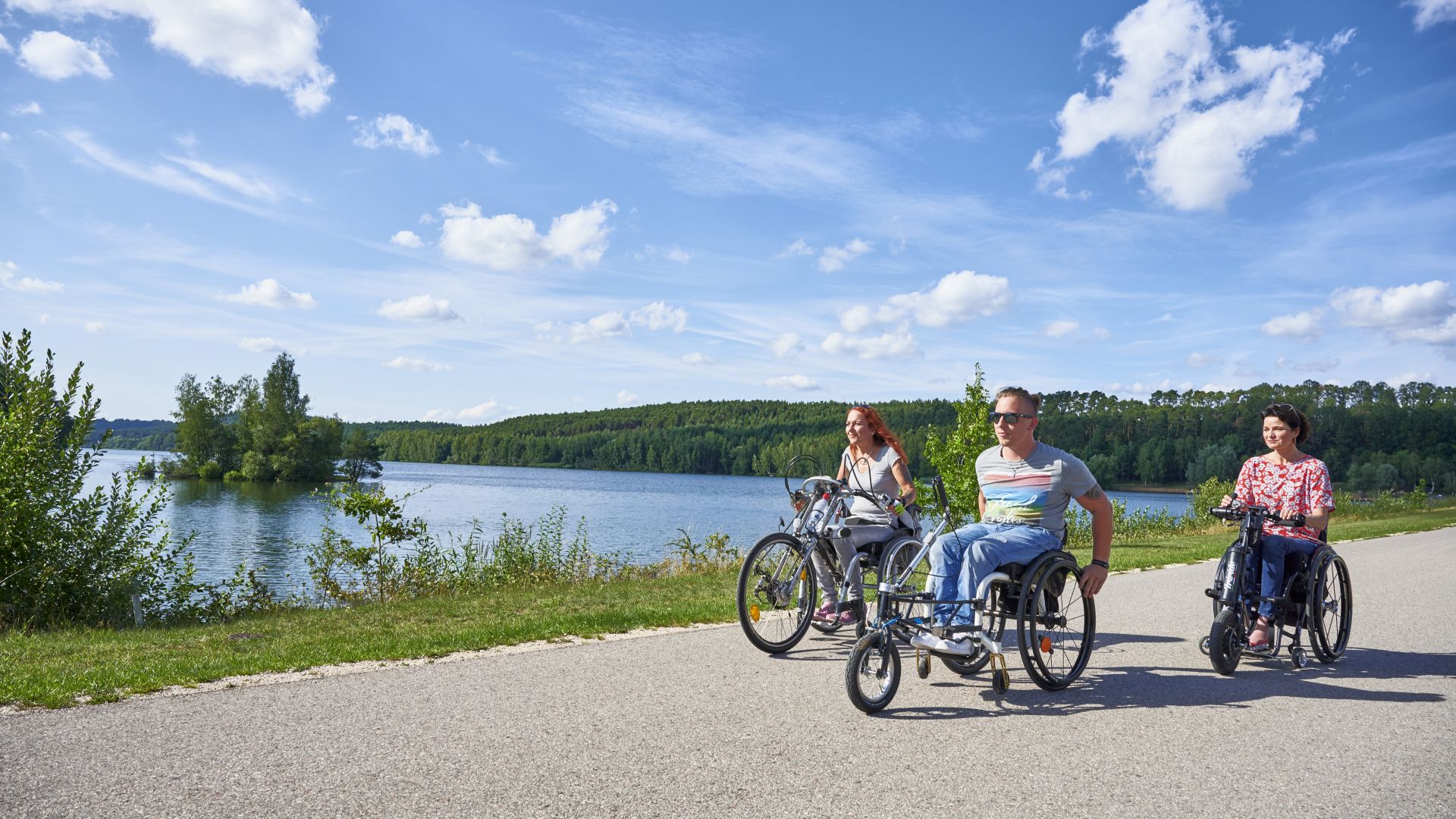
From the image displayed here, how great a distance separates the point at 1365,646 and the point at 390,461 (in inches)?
6194

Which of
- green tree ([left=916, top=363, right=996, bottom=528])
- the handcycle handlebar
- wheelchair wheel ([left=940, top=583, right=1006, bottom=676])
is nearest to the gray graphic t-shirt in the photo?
wheelchair wheel ([left=940, top=583, right=1006, bottom=676])

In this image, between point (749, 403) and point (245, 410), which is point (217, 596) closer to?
point (245, 410)

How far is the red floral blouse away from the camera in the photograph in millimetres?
6305

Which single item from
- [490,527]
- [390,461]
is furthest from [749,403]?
[490,527]

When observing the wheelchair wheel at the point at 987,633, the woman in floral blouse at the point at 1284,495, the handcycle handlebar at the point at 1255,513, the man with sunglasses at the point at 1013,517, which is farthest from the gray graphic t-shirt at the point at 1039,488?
the woman in floral blouse at the point at 1284,495

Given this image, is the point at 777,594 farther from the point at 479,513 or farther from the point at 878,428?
the point at 479,513

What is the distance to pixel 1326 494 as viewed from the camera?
6.25 meters

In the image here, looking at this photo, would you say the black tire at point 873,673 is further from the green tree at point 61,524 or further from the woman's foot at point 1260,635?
the green tree at point 61,524

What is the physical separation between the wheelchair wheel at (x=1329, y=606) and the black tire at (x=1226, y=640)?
651 mm

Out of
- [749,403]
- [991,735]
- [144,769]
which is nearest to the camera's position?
[144,769]

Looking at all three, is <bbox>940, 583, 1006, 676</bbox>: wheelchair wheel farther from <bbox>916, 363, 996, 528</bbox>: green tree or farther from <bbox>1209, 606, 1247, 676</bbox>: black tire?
<bbox>916, 363, 996, 528</bbox>: green tree

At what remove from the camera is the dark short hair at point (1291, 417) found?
6.43m

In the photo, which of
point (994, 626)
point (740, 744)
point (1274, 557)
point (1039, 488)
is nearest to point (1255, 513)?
point (1274, 557)

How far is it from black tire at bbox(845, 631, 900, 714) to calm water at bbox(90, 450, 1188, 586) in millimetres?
9377
